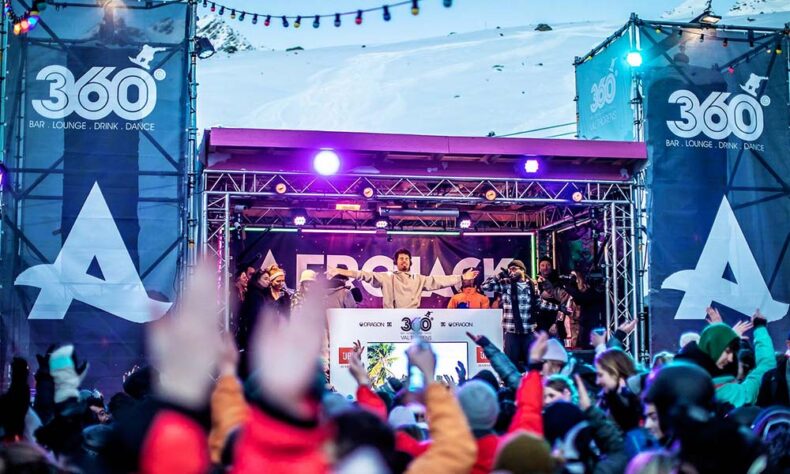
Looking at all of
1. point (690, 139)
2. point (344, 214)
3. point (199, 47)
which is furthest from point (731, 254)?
point (199, 47)

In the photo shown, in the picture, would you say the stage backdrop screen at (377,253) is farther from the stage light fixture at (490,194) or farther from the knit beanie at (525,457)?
the knit beanie at (525,457)

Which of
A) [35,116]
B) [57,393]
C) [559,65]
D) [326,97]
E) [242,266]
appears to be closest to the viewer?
[57,393]

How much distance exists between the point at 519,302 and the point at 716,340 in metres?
6.49

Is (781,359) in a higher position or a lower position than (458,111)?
lower

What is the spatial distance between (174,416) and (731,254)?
11232 mm

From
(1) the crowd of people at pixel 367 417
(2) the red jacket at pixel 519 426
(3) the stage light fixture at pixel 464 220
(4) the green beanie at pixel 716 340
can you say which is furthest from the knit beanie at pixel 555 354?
(3) the stage light fixture at pixel 464 220

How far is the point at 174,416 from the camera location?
222 centimetres

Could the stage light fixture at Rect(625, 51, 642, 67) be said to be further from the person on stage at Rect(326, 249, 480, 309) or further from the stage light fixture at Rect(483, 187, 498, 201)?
the person on stage at Rect(326, 249, 480, 309)

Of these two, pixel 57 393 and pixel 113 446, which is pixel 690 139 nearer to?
pixel 57 393

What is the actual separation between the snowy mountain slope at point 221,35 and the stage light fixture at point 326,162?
167ft

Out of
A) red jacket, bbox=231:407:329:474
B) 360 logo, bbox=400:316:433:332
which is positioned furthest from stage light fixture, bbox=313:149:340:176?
red jacket, bbox=231:407:329:474

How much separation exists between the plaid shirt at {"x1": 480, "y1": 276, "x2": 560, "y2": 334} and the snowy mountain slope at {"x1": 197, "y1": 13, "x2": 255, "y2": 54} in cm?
5120

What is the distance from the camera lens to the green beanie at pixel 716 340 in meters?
5.07

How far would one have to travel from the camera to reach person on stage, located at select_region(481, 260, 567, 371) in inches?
455
